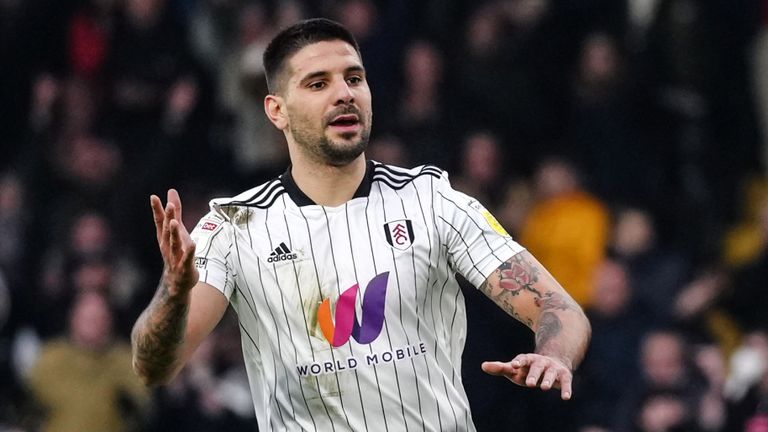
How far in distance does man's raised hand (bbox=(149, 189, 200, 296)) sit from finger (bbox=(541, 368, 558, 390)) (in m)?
1.20

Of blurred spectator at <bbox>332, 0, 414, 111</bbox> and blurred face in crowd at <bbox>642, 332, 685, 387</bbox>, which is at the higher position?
blurred spectator at <bbox>332, 0, 414, 111</bbox>

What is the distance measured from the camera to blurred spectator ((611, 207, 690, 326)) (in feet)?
36.0

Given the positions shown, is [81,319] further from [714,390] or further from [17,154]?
[714,390]

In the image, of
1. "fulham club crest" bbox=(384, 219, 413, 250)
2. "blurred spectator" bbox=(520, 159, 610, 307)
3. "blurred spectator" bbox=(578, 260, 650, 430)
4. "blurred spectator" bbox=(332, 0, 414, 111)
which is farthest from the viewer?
"blurred spectator" bbox=(332, 0, 414, 111)

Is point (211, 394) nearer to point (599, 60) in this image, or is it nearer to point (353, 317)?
point (599, 60)

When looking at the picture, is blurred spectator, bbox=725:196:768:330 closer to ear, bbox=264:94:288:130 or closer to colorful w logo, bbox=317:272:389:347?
ear, bbox=264:94:288:130

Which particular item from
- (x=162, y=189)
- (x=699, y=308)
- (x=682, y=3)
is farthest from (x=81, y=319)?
(x=682, y=3)

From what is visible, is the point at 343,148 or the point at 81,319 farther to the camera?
the point at 81,319

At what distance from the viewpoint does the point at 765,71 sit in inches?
496

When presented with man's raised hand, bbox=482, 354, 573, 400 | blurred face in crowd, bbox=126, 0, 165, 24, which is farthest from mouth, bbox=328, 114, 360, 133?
blurred face in crowd, bbox=126, 0, 165, 24

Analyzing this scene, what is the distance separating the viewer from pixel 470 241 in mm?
5984

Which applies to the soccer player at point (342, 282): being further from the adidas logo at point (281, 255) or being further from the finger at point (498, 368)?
the finger at point (498, 368)

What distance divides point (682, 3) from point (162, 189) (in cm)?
407

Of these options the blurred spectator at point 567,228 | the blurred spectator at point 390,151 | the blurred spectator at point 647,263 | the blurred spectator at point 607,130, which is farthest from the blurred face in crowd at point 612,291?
the blurred spectator at point 390,151
